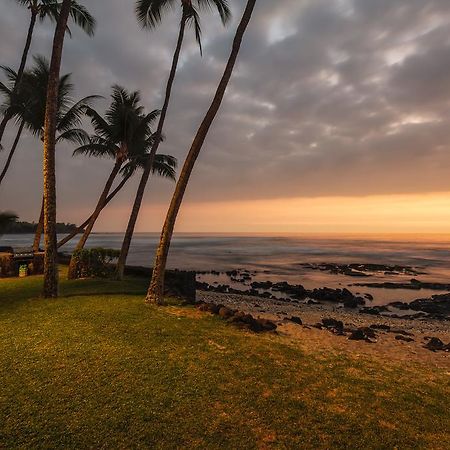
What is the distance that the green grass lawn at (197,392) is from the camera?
4.01 metres

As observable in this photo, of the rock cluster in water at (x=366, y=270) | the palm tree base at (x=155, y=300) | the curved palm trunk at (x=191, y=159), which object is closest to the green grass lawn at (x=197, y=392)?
the palm tree base at (x=155, y=300)

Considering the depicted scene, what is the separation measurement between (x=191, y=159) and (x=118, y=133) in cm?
1105

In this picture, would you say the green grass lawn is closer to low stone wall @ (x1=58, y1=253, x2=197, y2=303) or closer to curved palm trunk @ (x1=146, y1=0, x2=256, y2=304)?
curved palm trunk @ (x1=146, y1=0, x2=256, y2=304)

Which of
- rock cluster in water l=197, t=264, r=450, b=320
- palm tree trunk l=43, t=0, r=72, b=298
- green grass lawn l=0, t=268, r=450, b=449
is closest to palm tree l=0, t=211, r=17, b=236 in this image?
palm tree trunk l=43, t=0, r=72, b=298

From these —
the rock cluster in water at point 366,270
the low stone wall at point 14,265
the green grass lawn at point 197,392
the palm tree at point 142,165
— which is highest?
the palm tree at point 142,165

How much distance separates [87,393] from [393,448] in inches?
169

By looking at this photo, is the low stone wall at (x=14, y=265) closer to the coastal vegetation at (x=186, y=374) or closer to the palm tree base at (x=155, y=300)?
the coastal vegetation at (x=186, y=374)

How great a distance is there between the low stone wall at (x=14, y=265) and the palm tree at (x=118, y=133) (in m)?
2.44

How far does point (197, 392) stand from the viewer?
199 inches

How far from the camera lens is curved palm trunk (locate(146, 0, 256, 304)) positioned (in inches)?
419

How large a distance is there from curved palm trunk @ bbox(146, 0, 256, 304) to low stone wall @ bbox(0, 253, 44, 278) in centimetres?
943

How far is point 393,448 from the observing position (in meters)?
3.87

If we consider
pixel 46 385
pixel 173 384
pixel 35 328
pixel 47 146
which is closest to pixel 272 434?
pixel 173 384

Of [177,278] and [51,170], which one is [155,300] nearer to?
[51,170]
